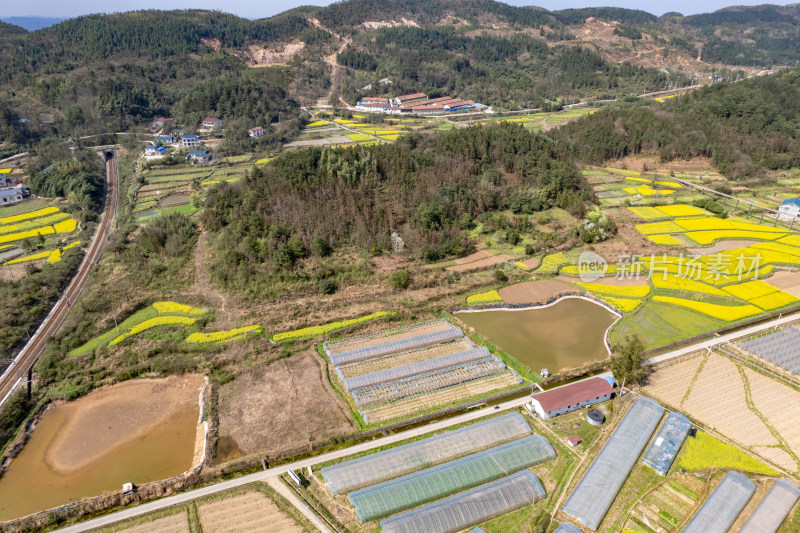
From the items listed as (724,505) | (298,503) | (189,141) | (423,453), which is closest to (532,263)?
(423,453)

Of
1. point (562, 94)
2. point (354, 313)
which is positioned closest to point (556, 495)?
point (354, 313)

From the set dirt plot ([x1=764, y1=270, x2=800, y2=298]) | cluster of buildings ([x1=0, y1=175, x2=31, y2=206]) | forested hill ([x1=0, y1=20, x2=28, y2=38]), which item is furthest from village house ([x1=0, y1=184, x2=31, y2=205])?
forested hill ([x1=0, y1=20, x2=28, y2=38])

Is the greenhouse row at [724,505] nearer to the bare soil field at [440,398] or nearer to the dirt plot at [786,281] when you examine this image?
the bare soil field at [440,398]

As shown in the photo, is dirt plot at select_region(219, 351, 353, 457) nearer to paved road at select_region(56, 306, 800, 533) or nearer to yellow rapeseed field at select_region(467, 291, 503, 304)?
paved road at select_region(56, 306, 800, 533)

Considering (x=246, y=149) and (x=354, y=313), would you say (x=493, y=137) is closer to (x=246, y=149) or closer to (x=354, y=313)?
(x=354, y=313)

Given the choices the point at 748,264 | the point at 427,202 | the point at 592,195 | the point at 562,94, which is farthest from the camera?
the point at 562,94

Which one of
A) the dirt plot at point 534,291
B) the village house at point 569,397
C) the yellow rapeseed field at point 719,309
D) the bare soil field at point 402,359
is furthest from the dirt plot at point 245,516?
the yellow rapeseed field at point 719,309

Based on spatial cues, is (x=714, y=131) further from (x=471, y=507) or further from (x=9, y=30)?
(x=9, y=30)
